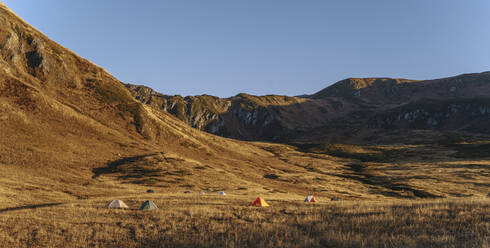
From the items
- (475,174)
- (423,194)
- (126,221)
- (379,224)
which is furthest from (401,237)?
(475,174)

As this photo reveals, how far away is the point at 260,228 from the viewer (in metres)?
19.3

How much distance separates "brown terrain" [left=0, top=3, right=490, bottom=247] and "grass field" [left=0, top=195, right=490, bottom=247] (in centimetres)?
10

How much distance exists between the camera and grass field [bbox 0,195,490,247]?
610 inches

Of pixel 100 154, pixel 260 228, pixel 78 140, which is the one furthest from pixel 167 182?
pixel 260 228

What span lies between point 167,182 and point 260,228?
53723mm

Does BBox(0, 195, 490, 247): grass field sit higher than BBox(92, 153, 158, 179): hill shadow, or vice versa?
BBox(0, 195, 490, 247): grass field

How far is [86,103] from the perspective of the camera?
109250 mm

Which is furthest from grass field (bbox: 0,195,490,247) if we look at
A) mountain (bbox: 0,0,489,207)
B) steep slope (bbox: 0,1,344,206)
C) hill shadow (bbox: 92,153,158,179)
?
hill shadow (bbox: 92,153,158,179)

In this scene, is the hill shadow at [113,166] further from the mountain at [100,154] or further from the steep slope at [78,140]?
the mountain at [100,154]

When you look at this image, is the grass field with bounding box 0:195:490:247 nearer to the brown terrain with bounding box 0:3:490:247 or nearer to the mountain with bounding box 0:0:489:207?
the brown terrain with bounding box 0:3:490:247

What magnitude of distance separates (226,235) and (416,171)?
4715 inches

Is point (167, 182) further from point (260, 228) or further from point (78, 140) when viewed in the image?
point (260, 228)

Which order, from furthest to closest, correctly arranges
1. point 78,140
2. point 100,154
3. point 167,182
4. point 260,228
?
point 78,140, point 100,154, point 167,182, point 260,228

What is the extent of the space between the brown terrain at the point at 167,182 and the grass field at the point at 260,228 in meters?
0.10
